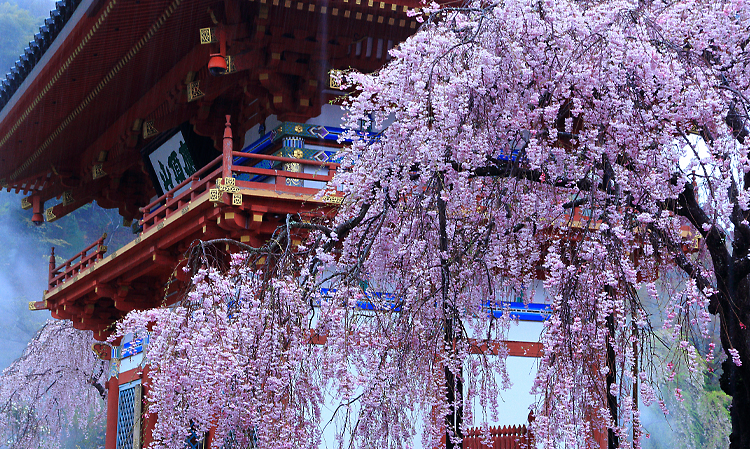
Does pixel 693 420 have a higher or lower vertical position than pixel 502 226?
lower

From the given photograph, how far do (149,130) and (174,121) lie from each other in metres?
A: 0.79

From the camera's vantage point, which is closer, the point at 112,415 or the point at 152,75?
the point at 152,75

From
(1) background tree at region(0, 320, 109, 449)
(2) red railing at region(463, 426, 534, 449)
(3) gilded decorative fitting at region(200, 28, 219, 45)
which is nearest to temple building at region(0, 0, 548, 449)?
(3) gilded decorative fitting at region(200, 28, 219, 45)

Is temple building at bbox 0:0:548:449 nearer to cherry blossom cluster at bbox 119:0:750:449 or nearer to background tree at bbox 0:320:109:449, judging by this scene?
cherry blossom cluster at bbox 119:0:750:449

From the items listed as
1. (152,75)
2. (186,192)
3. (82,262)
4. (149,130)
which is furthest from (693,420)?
(186,192)

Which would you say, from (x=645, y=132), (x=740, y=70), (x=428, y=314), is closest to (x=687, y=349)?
(x=645, y=132)

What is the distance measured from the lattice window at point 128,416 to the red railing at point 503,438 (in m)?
5.67

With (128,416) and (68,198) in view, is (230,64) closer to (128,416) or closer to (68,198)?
(128,416)

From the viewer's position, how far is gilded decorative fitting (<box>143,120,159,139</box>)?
12.8 m

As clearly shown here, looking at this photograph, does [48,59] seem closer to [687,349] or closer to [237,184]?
[237,184]

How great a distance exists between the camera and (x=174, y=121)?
12.3 metres

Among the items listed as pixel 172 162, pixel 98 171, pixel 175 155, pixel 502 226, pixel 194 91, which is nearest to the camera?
pixel 502 226

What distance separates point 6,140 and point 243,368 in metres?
10.8

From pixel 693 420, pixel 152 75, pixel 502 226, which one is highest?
pixel 152 75
